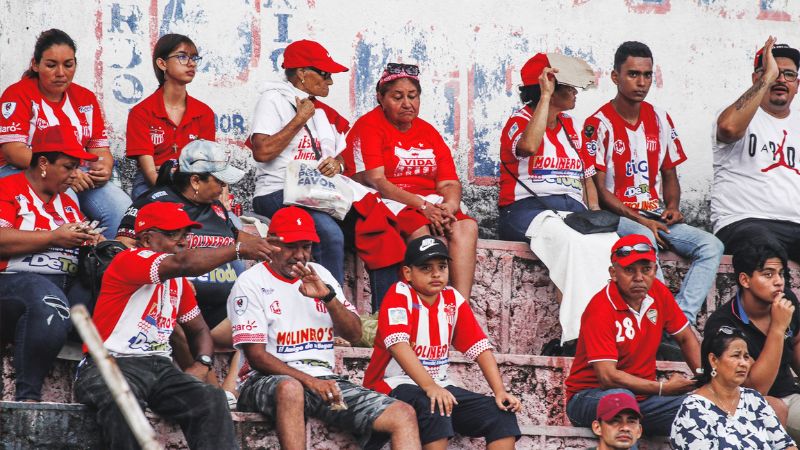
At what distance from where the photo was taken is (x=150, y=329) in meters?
6.74

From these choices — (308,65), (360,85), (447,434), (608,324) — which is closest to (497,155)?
(360,85)

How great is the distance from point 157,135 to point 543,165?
7.84 feet

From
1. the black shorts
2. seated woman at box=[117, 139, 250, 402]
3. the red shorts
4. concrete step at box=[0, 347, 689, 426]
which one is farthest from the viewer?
the red shorts

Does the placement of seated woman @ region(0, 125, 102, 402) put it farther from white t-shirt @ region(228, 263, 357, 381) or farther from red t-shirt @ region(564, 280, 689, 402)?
red t-shirt @ region(564, 280, 689, 402)

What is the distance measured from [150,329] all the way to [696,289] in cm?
351

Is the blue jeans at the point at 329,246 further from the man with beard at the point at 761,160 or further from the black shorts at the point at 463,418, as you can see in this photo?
the man with beard at the point at 761,160

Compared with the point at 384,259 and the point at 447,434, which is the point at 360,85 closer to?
the point at 384,259

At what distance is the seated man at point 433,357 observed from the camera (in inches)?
267

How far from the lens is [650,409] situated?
7258 millimetres

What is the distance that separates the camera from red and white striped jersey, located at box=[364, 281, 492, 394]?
22.9 feet

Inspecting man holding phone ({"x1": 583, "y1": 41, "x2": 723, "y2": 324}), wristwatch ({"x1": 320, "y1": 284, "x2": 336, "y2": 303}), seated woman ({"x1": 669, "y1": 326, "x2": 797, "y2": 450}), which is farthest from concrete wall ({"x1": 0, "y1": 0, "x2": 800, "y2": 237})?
seated woman ({"x1": 669, "y1": 326, "x2": 797, "y2": 450})

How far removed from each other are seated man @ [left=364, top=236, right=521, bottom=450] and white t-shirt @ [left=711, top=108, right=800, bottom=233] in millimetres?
2668

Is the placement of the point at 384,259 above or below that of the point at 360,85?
below

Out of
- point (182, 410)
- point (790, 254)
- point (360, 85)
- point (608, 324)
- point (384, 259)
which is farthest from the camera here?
point (360, 85)
